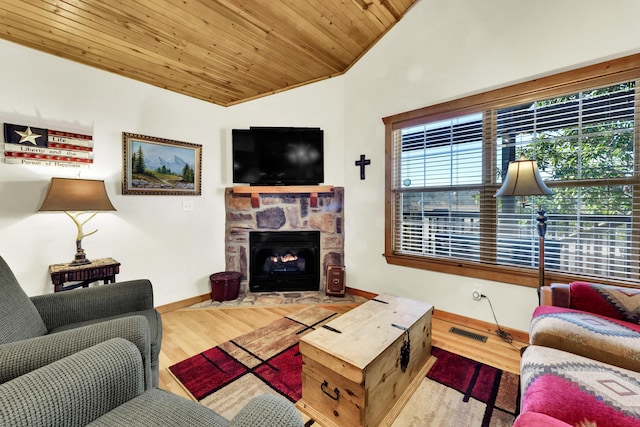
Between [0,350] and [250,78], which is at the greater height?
[250,78]

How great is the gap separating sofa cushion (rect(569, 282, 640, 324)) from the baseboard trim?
0.79 metres

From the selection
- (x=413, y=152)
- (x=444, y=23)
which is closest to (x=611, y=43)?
(x=444, y=23)

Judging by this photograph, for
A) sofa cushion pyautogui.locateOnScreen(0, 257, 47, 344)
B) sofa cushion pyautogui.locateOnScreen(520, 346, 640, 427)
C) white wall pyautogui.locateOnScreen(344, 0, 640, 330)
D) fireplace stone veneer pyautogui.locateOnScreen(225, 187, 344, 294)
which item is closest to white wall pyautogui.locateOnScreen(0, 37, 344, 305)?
fireplace stone veneer pyautogui.locateOnScreen(225, 187, 344, 294)

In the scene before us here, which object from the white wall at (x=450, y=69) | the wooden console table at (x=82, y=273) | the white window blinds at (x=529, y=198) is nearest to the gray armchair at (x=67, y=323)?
the wooden console table at (x=82, y=273)

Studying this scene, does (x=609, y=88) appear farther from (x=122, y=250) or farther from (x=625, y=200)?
(x=122, y=250)

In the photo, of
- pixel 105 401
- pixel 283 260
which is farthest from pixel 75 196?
pixel 283 260

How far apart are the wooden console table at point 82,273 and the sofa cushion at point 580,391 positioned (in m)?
2.93

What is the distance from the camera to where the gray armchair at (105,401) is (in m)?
0.74

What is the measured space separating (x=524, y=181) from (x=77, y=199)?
11.3 ft

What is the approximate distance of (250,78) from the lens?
3104mm

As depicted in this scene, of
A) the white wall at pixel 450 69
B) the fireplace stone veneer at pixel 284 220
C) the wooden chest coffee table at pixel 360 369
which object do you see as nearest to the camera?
the wooden chest coffee table at pixel 360 369

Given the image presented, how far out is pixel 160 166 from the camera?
9.75 ft

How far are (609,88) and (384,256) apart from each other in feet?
7.56

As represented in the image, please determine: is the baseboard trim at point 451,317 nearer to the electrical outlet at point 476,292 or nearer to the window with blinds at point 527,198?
the electrical outlet at point 476,292
